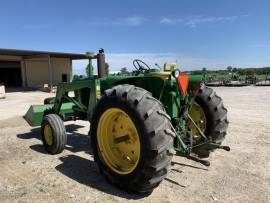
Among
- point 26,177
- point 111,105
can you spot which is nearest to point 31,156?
point 26,177

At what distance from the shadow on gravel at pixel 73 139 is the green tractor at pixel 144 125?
0.50m

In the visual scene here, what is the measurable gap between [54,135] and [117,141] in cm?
195

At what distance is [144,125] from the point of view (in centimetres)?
354

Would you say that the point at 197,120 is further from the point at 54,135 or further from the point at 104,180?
the point at 54,135

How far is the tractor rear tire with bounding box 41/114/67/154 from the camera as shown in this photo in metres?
5.66

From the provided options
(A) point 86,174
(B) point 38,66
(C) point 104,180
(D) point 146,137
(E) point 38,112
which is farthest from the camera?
(B) point 38,66

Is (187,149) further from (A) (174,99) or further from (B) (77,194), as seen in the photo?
(B) (77,194)

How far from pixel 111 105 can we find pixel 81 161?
72.5 inches

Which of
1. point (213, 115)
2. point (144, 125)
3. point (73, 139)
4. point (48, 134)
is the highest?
point (144, 125)

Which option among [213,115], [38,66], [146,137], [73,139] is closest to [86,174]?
[146,137]

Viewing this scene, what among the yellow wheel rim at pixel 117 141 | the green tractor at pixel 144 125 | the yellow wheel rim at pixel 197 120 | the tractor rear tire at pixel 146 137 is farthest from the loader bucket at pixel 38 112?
the tractor rear tire at pixel 146 137

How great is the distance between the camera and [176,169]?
4816mm

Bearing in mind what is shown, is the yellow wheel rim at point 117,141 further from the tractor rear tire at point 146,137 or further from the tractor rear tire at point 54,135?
the tractor rear tire at point 54,135

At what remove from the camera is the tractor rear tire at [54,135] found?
18.6 feet
